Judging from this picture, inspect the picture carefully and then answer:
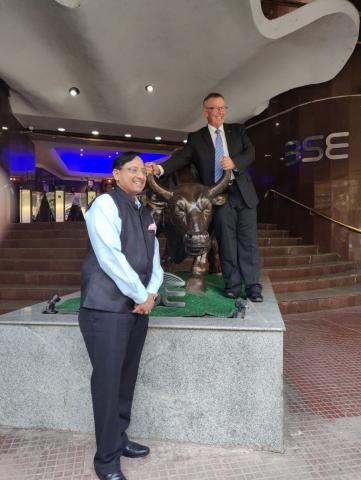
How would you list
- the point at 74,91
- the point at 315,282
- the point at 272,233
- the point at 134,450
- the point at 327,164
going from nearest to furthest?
the point at 134,450
the point at 315,282
the point at 74,91
the point at 327,164
the point at 272,233

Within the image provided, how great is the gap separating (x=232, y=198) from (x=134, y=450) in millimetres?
1850

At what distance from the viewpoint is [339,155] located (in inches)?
307

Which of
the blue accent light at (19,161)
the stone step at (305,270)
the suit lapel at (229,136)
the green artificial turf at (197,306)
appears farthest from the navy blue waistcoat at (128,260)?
the blue accent light at (19,161)

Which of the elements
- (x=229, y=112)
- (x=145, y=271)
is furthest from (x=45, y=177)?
(x=145, y=271)

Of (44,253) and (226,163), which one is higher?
(226,163)

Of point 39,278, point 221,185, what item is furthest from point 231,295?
point 39,278

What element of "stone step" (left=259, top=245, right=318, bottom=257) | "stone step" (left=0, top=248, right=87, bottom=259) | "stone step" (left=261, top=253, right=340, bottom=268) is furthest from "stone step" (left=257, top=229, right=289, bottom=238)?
"stone step" (left=0, top=248, right=87, bottom=259)

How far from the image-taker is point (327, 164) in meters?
7.89

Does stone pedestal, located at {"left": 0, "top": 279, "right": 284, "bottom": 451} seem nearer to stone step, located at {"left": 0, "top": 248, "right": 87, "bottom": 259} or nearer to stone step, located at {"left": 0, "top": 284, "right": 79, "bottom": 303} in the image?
stone step, located at {"left": 0, "top": 284, "right": 79, "bottom": 303}

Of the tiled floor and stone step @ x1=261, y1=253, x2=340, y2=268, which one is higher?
stone step @ x1=261, y1=253, x2=340, y2=268

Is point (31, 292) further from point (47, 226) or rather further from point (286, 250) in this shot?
point (286, 250)

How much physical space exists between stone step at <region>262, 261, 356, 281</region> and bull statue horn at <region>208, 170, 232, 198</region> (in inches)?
130

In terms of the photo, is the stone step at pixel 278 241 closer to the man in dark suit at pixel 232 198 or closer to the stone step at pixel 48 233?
the stone step at pixel 48 233

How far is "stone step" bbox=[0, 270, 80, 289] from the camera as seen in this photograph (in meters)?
5.70
